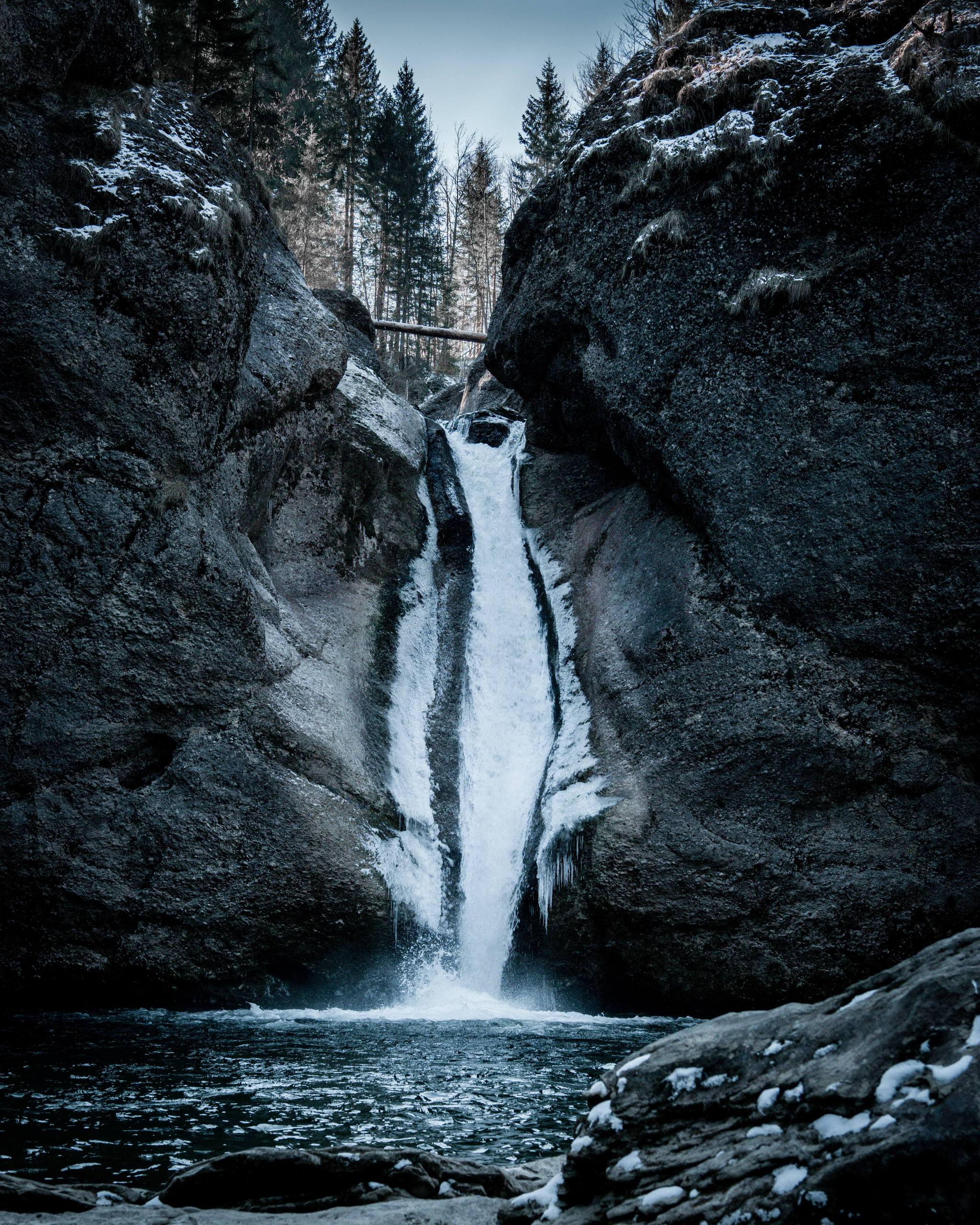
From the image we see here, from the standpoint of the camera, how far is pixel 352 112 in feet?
120

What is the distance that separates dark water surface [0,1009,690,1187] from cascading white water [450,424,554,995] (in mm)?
2042

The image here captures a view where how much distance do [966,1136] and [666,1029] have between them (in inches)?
315

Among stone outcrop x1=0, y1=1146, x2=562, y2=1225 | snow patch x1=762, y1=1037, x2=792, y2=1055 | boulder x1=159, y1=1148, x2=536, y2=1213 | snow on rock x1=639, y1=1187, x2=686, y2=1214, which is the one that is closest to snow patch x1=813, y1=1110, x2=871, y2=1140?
snow patch x1=762, y1=1037, x2=792, y2=1055

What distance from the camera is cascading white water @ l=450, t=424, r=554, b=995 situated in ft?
38.3

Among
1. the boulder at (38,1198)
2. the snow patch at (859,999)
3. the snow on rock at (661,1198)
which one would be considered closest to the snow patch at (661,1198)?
the snow on rock at (661,1198)

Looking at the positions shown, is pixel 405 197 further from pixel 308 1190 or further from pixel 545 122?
pixel 308 1190

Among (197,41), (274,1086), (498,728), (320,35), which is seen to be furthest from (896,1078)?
(320,35)

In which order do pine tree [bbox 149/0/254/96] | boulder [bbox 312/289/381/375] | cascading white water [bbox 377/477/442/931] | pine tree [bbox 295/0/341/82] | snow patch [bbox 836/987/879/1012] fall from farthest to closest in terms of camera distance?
pine tree [bbox 295/0/341/82] < boulder [bbox 312/289/381/375] < pine tree [bbox 149/0/254/96] < cascading white water [bbox 377/477/442/931] < snow patch [bbox 836/987/879/1012]

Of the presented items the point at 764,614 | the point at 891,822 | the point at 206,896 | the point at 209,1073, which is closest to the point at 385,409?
the point at 764,614

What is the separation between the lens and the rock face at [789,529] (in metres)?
10.3

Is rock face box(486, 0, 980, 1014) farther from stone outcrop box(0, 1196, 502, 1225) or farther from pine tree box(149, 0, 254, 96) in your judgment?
pine tree box(149, 0, 254, 96)

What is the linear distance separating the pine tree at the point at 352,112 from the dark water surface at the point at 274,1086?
1317 inches

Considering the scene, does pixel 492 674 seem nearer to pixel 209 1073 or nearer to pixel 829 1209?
pixel 209 1073

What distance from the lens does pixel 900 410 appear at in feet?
35.9
